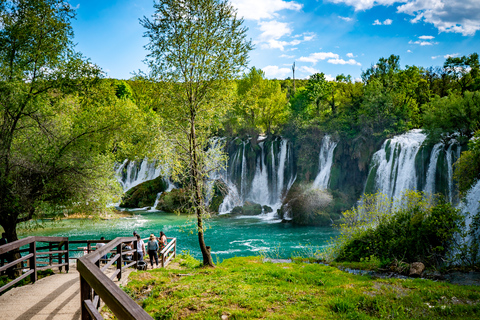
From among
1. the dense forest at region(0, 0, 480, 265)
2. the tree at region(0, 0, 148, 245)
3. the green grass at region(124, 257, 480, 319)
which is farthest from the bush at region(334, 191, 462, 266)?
the tree at region(0, 0, 148, 245)

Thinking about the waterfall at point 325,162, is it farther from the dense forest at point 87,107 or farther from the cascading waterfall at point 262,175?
the dense forest at point 87,107

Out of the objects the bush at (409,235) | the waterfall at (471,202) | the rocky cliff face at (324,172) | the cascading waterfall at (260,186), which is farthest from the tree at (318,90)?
the bush at (409,235)

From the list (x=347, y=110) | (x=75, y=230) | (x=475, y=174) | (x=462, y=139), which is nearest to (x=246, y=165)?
(x=347, y=110)

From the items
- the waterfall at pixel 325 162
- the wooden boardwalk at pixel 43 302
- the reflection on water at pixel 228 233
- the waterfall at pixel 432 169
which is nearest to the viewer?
the wooden boardwalk at pixel 43 302

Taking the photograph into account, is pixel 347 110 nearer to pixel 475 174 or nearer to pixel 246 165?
pixel 246 165

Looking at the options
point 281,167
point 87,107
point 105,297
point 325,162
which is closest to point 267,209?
point 281,167

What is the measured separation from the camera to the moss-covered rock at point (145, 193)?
41312mm

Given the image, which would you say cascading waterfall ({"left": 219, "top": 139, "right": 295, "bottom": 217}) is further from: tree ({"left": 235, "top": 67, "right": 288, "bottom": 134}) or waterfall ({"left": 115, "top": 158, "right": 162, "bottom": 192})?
waterfall ({"left": 115, "top": 158, "right": 162, "bottom": 192})

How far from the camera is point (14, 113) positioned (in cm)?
980

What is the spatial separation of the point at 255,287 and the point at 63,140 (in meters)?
8.76

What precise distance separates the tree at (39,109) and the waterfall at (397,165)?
818 inches

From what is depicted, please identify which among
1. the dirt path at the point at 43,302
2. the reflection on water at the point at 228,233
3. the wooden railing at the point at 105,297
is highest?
the wooden railing at the point at 105,297

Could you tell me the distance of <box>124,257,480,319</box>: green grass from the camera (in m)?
6.21

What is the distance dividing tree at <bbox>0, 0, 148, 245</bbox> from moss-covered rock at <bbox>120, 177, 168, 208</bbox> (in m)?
30.8
